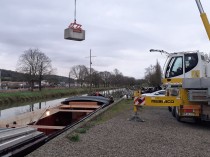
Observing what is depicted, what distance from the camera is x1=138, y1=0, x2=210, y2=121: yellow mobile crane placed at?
28.2 feet

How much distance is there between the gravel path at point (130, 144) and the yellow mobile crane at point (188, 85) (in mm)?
1130

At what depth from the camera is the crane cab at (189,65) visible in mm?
10781

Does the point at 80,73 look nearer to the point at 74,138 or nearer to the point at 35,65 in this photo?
the point at 35,65

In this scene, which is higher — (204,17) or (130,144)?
(204,17)

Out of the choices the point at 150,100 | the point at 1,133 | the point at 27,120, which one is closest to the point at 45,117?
the point at 27,120

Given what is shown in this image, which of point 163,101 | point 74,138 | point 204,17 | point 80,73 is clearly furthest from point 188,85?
point 80,73

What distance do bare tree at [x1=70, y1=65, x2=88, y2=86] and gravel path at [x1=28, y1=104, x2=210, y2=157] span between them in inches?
2486

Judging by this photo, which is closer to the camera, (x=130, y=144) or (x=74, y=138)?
(x=130, y=144)

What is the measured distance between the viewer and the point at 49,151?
5215 millimetres

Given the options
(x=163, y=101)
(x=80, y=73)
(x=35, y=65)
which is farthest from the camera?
(x=80, y=73)

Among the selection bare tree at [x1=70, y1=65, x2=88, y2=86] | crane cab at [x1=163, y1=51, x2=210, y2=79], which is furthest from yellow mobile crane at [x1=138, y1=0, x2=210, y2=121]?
bare tree at [x1=70, y1=65, x2=88, y2=86]

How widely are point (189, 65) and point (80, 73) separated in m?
66.1

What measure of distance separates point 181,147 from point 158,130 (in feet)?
6.79

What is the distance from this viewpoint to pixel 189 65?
1090cm
